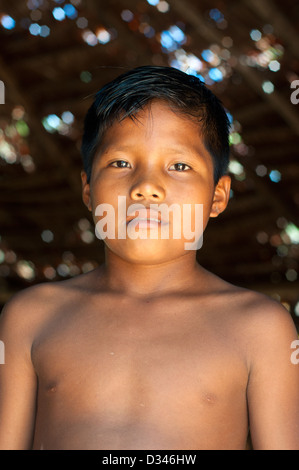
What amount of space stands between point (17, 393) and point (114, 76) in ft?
9.13

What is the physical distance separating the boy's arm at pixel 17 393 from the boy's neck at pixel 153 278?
0.21 meters

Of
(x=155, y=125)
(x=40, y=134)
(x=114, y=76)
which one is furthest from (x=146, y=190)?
(x=40, y=134)

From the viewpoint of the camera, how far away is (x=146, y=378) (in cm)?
128

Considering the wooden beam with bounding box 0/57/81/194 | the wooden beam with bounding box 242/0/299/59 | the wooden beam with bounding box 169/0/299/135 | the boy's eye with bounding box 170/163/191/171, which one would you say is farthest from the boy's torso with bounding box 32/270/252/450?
the wooden beam with bounding box 0/57/81/194

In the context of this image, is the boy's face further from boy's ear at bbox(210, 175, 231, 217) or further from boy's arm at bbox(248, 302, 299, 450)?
boy's arm at bbox(248, 302, 299, 450)

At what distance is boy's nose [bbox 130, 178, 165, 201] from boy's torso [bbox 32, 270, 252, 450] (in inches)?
8.4

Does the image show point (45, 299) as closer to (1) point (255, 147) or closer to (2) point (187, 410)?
(2) point (187, 410)

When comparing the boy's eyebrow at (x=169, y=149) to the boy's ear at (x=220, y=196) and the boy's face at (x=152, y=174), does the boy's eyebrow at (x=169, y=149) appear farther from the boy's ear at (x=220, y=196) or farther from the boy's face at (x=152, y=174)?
the boy's ear at (x=220, y=196)

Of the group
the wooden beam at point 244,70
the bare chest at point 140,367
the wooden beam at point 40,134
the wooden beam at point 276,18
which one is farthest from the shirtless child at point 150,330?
the wooden beam at point 40,134

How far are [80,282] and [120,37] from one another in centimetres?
239

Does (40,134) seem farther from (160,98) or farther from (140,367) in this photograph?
(140,367)

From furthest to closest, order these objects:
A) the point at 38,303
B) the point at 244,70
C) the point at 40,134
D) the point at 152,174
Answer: the point at 40,134, the point at 244,70, the point at 38,303, the point at 152,174

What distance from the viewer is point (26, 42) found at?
388 centimetres

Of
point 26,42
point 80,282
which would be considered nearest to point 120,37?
point 26,42
